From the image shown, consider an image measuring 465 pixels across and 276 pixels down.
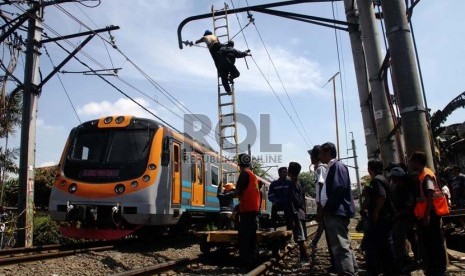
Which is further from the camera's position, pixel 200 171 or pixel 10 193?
pixel 10 193

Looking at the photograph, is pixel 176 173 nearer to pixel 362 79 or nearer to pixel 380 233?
pixel 362 79

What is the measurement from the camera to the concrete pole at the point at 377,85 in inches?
271

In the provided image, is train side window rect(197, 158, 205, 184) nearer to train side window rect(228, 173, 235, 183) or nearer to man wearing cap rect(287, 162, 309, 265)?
train side window rect(228, 173, 235, 183)

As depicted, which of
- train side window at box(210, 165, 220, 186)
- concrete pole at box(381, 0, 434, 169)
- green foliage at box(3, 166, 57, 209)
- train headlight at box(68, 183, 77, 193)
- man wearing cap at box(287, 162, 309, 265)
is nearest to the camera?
concrete pole at box(381, 0, 434, 169)

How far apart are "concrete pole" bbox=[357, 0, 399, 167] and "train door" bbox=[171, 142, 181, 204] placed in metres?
4.75

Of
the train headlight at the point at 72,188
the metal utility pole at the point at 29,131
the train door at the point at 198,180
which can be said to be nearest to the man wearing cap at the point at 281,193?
the train door at the point at 198,180

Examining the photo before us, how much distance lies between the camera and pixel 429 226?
5.13 m

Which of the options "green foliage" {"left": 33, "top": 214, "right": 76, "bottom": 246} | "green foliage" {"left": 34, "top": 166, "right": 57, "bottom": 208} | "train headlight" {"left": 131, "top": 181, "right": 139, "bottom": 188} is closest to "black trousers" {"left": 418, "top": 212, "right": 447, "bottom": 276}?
"train headlight" {"left": 131, "top": 181, "right": 139, "bottom": 188}

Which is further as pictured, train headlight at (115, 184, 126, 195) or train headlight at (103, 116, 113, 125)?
train headlight at (103, 116, 113, 125)

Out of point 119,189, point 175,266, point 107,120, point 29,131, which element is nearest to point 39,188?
point 29,131

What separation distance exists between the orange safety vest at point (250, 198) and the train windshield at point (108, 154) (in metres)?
3.08

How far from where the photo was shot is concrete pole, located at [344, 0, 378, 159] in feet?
25.5

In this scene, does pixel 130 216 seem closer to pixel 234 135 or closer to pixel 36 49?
pixel 234 135

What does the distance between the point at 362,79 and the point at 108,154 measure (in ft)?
18.3
